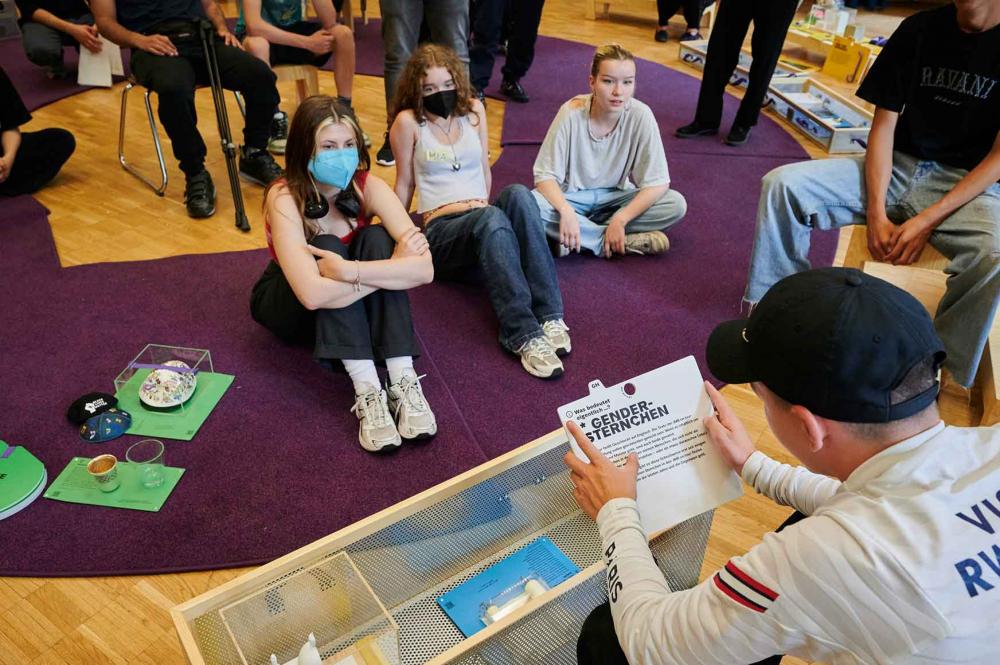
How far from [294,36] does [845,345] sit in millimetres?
3149

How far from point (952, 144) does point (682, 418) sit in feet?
5.10

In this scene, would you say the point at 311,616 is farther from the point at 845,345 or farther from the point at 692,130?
the point at 692,130

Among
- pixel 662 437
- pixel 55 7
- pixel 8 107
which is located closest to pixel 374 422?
pixel 662 437

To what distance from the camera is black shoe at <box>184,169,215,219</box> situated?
10.3 feet

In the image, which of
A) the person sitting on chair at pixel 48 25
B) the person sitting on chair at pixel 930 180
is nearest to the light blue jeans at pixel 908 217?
the person sitting on chair at pixel 930 180

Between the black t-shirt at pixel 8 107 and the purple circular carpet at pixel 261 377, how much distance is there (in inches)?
12.5

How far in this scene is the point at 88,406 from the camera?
208 centimetres

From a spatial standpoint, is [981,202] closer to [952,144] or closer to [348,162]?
[952,144]

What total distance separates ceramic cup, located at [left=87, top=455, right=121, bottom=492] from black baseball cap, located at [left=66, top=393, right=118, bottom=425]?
0.75 feet

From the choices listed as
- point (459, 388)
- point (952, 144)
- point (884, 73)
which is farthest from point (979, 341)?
point (459, 388)

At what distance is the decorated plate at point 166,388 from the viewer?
212cm

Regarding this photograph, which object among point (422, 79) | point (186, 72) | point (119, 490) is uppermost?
point (422, 79)

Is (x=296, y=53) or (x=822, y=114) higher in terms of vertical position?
(x=296, y=53)

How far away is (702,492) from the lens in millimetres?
1271
